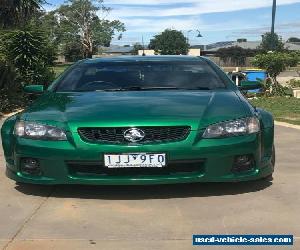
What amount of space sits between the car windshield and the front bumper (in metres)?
1.18

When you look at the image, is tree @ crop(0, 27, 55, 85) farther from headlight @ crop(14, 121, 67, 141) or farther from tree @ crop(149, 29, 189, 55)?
tree @ crop(149, 29, 189, 55)

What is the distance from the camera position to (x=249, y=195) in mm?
5082

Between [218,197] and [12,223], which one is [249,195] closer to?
[218,197]

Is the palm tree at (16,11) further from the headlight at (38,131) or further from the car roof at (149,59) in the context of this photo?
the headlight at (38,131)

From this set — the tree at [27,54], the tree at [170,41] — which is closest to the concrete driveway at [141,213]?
the tree at [27,54]

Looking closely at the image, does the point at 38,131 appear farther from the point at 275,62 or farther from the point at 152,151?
the point at 275,62

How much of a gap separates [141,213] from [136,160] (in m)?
0.43

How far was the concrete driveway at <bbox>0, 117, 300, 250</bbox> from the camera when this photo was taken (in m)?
4.00

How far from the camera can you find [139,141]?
4715mm

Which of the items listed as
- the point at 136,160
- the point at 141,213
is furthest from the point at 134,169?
the point at 141,213

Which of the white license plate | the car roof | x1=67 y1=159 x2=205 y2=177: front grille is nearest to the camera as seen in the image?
the white license plate

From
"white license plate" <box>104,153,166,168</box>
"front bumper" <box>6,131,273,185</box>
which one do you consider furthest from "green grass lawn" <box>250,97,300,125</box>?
"white license plate" <box>104,153,166,168</box>

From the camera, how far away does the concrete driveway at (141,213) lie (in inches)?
158

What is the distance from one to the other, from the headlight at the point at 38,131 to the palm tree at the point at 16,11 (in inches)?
557
